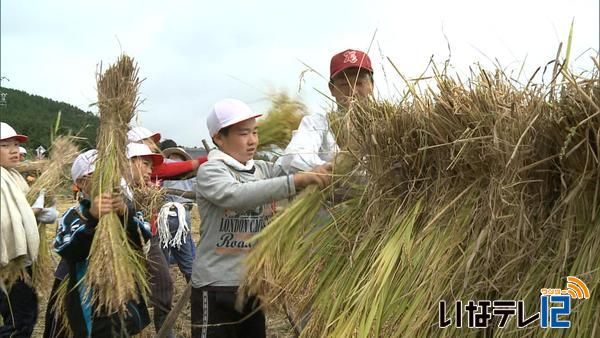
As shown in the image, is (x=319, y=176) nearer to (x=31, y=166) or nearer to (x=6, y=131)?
(x=6, y=131)

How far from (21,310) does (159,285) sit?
774 mm

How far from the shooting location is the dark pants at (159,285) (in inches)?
143

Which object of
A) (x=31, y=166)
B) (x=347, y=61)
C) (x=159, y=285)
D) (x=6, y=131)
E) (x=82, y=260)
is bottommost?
(x=159, y=285)

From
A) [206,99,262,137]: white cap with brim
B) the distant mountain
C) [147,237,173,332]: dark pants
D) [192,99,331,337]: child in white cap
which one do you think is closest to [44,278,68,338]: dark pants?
[147,237,173,332]: dark pants

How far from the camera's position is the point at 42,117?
9.98 feet

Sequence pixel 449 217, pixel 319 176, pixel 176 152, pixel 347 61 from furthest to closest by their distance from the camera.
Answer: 1. pixel 176 152
2. pixel 347 61
3. pixel 319 176
4. pixel 449 217

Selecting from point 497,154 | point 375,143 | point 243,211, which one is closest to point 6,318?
point 243,211

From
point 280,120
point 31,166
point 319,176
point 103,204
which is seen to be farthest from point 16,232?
point 31,166

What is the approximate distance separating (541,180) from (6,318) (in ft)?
10.7

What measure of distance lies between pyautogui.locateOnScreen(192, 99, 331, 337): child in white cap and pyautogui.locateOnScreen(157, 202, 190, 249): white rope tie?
949 millimetres

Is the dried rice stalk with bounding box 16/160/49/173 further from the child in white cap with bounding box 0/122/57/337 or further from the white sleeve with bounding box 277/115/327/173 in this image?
the white sleeve with bounding box 277/115/327/173

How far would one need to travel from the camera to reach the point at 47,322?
3.32 meters

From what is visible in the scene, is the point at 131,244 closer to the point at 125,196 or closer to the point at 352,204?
the point at 125,196

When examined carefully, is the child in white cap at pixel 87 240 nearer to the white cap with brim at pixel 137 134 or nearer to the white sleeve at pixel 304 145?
the white cap with brim at pixel 137 134
